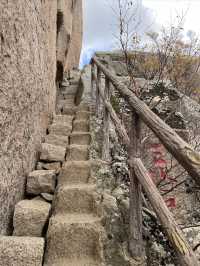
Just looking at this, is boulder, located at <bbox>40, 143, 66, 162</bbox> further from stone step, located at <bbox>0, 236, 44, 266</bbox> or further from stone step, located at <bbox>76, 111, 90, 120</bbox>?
stone step, located at <bbox>0, 236, 44, 266</bbox>

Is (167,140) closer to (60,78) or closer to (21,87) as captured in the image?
(21,87)

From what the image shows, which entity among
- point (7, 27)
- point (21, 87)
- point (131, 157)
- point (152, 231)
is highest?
point (7, 27)

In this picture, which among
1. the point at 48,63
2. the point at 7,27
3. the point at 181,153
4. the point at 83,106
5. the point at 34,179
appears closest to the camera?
the point at 181,153

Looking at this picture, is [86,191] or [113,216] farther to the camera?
[86,191]

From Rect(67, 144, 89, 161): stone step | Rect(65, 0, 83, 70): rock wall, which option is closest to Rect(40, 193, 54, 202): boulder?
Rect(67, 144, 89, 161): stone step

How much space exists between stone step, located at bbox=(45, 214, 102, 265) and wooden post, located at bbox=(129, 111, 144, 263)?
25 centimetres

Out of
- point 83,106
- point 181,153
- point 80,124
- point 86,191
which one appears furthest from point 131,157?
point 83,106

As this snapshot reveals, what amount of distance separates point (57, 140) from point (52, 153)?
1.55 feet

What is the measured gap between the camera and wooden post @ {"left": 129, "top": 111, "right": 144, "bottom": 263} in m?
2.26

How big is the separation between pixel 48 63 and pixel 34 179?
2093 millimetres

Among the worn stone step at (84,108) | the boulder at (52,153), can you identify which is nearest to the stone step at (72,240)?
the boulder at (52,153)

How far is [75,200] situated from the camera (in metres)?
2.89

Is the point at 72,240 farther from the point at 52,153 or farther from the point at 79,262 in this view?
the point at 52,153

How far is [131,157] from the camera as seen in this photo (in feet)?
7.82
